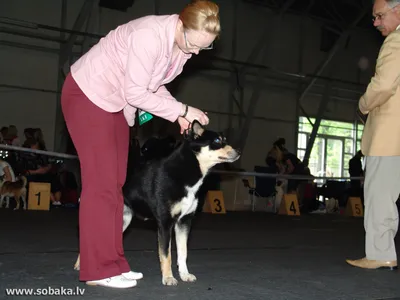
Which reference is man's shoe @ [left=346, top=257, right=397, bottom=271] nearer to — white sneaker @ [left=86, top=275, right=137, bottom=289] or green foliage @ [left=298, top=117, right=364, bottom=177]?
white sneaker @ [left=86, top=275, right=137, bottom=289]

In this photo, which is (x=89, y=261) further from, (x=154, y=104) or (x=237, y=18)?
(x=237, y=18)

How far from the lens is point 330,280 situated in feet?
11.0

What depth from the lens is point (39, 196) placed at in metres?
9.23

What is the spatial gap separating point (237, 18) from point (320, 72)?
11.0ft

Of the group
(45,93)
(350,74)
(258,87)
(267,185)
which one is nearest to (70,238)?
(267,185)

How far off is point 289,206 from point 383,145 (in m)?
7.77

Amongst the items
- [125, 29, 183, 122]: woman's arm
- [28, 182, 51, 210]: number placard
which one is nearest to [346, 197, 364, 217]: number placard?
[28, 182, 51, 210]: number placard

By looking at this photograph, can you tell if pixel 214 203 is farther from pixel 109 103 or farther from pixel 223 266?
pixel 109 103

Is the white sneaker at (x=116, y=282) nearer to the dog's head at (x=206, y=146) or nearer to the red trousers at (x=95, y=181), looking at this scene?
the red trousers at (x=95, y=181)

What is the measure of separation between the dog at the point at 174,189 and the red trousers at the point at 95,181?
0.33 m

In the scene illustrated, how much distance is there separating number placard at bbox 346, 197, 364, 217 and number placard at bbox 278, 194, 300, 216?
49.8 inches

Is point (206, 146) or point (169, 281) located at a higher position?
point (206, 146)
